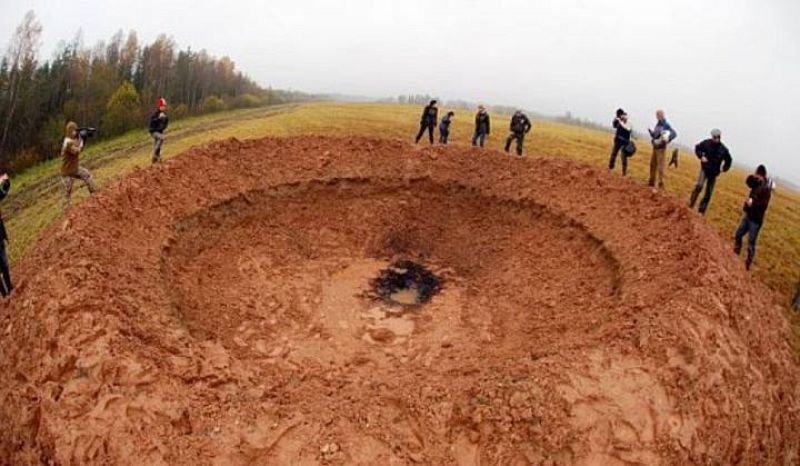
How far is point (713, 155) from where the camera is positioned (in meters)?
14.0

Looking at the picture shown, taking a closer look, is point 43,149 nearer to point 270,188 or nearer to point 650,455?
point 270,188

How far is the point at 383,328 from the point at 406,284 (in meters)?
2.64

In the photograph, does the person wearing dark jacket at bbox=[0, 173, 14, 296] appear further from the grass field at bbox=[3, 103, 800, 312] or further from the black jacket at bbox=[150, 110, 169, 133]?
the black jacket at bbox=[150, 110, 169, 133]

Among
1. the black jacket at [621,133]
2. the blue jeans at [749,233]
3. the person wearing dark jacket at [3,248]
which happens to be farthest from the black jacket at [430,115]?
the person wearing dark jacket at [3,248]

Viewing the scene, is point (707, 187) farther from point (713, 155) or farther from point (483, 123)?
point (483, 123)

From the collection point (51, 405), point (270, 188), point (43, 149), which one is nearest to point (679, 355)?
point (51, 405)

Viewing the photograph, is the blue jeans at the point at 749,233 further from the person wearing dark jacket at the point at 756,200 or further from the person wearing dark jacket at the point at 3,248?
the person wearing dark jacket at the point at 3,248

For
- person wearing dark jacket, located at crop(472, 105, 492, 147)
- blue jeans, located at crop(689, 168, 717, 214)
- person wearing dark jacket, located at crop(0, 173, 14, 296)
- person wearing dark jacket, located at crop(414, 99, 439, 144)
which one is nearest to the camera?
person wearing dark jacket, located at crop(0, 173, 14, 296)

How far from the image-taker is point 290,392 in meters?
8.91

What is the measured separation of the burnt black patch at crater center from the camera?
14.5 m

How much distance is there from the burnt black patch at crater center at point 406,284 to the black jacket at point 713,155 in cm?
782

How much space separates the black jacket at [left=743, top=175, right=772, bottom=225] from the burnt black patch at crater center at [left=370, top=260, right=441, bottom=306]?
795cm

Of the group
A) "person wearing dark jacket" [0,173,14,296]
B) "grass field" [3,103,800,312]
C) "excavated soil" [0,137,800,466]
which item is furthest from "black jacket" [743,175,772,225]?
"person wearing dark jacket" [0,173,14,296]

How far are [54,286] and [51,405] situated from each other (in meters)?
2.81
